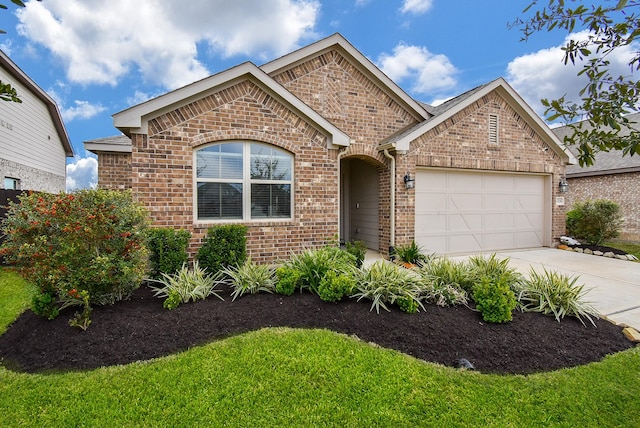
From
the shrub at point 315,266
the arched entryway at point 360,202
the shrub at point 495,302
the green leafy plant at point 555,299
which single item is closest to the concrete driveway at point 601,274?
the green leafy plant at point 555,299

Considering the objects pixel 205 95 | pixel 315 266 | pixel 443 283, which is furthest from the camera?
pixel 205 95

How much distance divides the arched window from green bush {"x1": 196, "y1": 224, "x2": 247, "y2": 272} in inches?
33.8

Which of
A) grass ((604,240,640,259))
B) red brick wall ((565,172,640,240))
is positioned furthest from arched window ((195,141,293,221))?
red brick wall ((565,172,640,240))

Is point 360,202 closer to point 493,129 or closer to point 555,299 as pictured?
point 493,129

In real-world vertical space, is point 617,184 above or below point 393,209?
above

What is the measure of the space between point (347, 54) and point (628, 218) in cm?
1392

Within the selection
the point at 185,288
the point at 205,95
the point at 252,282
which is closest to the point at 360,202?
the point at 205,95

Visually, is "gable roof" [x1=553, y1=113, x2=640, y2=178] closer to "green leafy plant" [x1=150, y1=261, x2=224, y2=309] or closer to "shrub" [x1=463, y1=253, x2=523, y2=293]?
"shrub" [x1=463, y1=253, x2=523, y2=293]

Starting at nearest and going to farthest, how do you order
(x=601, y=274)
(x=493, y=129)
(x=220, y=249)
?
(x=220, y=249) < (x=601, y=274) < (x=493, y=129)

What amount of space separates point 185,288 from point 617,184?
58.6 feet

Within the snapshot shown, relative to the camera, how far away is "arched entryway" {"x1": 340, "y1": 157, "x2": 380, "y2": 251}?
10062 millimetres

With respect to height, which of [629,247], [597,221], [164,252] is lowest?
[629,247]

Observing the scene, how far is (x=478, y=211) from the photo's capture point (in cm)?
1025

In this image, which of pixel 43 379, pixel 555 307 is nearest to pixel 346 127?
pixel 555 307
